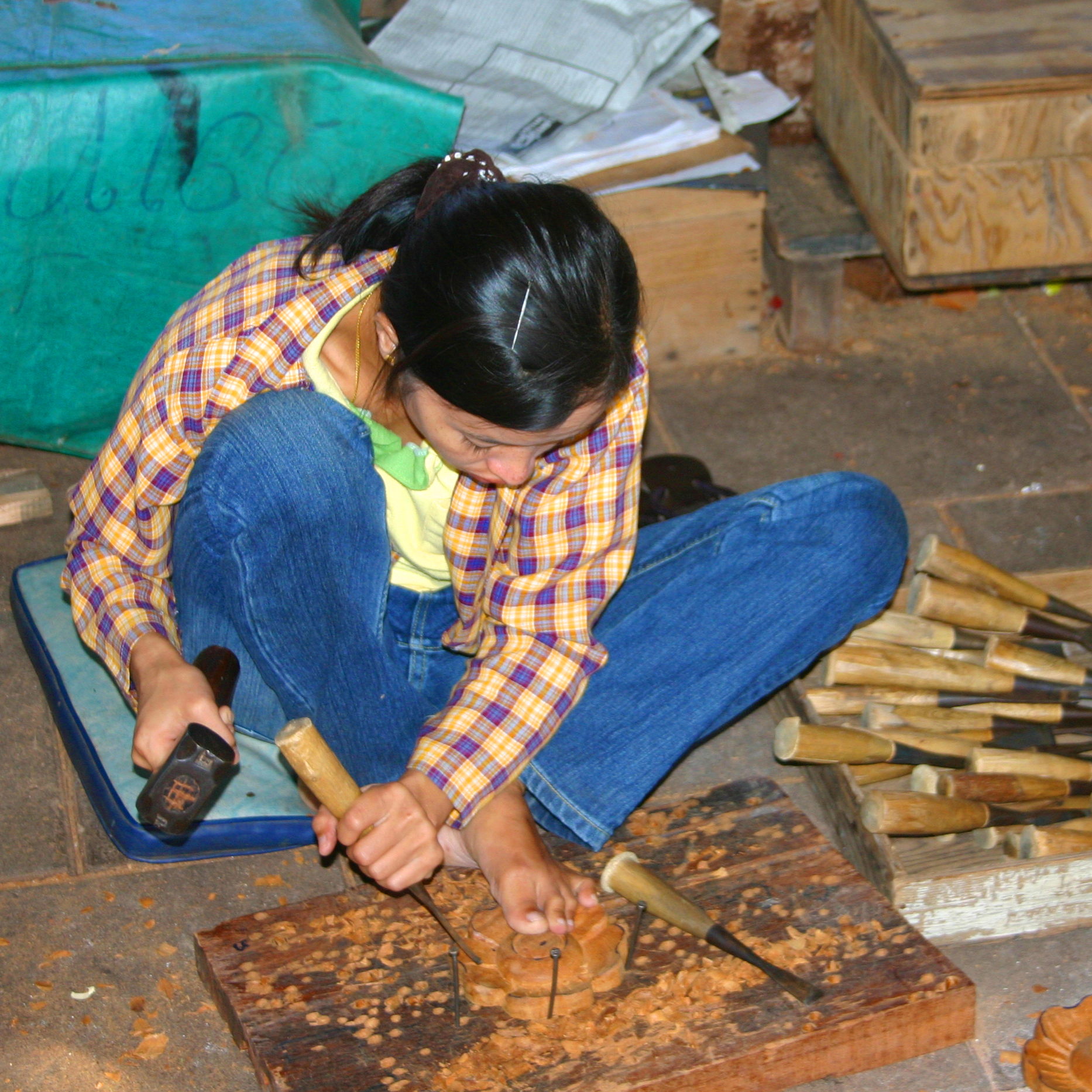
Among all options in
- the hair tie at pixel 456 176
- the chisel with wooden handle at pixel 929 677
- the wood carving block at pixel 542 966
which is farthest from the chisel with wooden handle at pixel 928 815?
the hair tie at pixel 456 176

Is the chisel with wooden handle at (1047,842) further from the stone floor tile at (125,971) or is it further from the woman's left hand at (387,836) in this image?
the stone floor tile at (125,971)

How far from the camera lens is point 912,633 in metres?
2.17

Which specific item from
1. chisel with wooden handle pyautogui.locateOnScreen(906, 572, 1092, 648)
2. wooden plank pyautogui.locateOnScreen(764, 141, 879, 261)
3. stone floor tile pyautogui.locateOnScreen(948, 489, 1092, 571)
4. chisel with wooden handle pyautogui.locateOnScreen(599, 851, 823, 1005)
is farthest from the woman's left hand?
wooden plank pyautogui.locateOnScreen(764, 141, 879, 261)

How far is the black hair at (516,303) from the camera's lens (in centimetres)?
141

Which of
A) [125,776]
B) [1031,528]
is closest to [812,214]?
[1031,528]

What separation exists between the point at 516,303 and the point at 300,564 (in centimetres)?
47

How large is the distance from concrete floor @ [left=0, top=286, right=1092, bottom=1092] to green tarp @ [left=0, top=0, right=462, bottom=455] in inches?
12.3

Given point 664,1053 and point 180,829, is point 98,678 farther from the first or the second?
point 664,1053

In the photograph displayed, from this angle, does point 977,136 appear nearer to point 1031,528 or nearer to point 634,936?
point 1031,528

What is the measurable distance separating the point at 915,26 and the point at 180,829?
2.16 metres

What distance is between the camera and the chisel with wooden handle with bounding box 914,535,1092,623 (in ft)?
7.26

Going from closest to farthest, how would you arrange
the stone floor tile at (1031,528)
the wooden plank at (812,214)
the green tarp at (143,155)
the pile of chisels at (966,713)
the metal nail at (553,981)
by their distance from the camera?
the metal nail at (553,981), the pile of chisels at (966,713), the green tarp at (143,155), the stone floor tile at (1031,528), the wooden plank at (812,214)

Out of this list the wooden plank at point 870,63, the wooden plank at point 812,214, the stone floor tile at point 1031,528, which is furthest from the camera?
the wooden plank at point 812,214

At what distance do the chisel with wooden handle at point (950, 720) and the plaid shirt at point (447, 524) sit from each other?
0.45 meters
